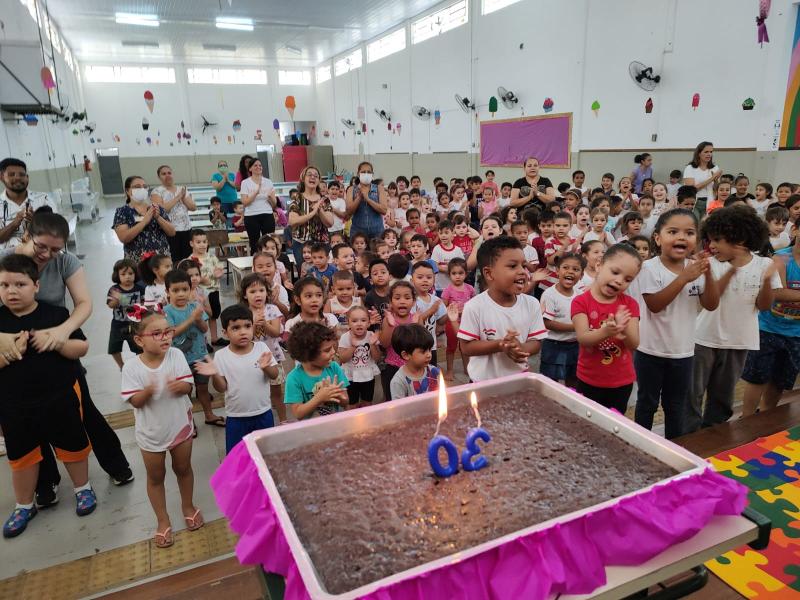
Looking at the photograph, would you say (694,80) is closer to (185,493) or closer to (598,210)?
(598,210)

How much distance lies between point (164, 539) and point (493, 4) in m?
12.9

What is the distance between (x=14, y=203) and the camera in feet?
11.4

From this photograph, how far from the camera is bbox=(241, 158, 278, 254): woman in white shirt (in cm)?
593

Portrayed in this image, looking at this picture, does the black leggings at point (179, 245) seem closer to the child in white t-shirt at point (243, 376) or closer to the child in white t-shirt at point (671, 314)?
the child in white t-shirt at point (243, 376)

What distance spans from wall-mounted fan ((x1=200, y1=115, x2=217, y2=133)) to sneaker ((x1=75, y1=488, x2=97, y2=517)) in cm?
2155

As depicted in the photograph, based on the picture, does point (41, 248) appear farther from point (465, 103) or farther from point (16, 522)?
point (465, 103)

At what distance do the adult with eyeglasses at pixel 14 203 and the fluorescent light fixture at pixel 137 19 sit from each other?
43.2ft

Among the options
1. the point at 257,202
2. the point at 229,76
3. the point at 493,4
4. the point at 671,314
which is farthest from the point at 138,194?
the point at 229,76

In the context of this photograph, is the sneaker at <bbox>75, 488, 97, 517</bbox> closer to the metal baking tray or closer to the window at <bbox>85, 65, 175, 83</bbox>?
the metal baking tray

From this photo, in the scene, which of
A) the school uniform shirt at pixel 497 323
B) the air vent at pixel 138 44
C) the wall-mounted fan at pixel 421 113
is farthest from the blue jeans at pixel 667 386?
the air vent at pixel 138 44

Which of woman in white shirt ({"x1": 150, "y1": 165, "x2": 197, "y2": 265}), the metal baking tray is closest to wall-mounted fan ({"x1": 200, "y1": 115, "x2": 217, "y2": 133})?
woman in white shirt ({"x1": 150, "y1": 165, "x2": 197, "y2": 265})

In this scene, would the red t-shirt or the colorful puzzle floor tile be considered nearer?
the colorful puzzle floor tile

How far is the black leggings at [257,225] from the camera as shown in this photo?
612 centimetres

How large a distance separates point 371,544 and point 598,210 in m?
4.79
